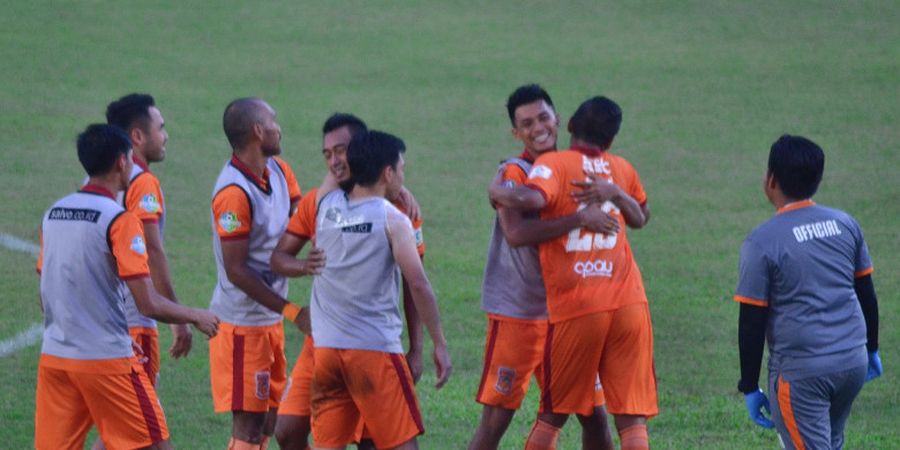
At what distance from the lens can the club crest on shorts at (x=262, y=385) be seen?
8.18 meters

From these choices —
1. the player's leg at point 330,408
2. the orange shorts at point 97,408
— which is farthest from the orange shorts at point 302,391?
the orange shorts at point 97,408

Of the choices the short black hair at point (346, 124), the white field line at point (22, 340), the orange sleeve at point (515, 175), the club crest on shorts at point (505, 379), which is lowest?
the white field line at point (22, 340)

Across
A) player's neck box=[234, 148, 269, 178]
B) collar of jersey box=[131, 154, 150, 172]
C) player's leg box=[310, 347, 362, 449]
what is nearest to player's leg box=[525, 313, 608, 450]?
player's leg box=[310, 347, 362, 449]

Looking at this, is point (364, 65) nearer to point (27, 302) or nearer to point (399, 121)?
point (399, 121)

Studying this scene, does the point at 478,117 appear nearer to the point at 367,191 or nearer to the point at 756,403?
the point at 367,191

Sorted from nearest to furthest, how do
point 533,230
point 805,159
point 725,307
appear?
1. point 805,159
2. point 533,230
3. point 725,307

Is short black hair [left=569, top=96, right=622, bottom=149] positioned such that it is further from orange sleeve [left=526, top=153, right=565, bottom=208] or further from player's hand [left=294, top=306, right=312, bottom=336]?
player's hand [left=294, top=306, right=312, bottom=336]

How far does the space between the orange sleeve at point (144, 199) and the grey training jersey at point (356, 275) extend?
118 centimetres

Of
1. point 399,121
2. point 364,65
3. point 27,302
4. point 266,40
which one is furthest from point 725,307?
point 266,40

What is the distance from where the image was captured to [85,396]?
7.32 meters

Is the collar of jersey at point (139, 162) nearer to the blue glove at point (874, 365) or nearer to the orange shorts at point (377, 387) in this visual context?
the orange shorts at point (377, 387)

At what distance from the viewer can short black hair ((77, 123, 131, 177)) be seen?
7273 mm

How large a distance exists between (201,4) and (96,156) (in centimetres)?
2648

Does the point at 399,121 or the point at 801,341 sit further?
the point at 399,121
